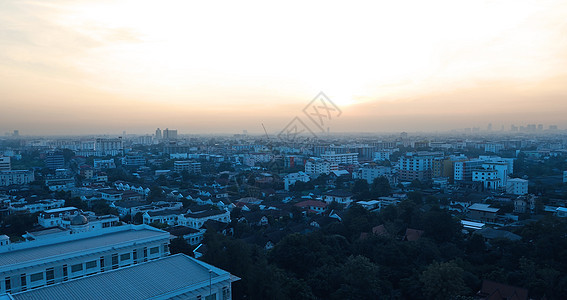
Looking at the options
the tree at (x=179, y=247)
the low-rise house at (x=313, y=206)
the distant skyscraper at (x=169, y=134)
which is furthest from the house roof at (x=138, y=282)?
the distant skyscraper at (x=169, y=134)

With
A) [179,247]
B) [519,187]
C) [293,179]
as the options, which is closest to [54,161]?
[293,179]

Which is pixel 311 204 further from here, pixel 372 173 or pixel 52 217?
pixel 372 173

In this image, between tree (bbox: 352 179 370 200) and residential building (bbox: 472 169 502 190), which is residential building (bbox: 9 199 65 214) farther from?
residential building (bbox: 472 169 502 190)

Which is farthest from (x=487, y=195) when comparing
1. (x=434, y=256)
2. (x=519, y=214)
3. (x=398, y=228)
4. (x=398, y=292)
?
(x=398, y=292)

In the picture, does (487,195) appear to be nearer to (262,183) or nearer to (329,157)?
(262,183)

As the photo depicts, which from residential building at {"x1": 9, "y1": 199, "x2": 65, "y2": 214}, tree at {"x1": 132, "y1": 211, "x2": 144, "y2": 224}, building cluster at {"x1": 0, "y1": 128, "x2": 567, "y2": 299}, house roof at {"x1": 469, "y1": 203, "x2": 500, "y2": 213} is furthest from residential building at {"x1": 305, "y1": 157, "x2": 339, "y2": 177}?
residential building at {"x1": 9, "y1": 199, "x2": 65, "y2": 214}
